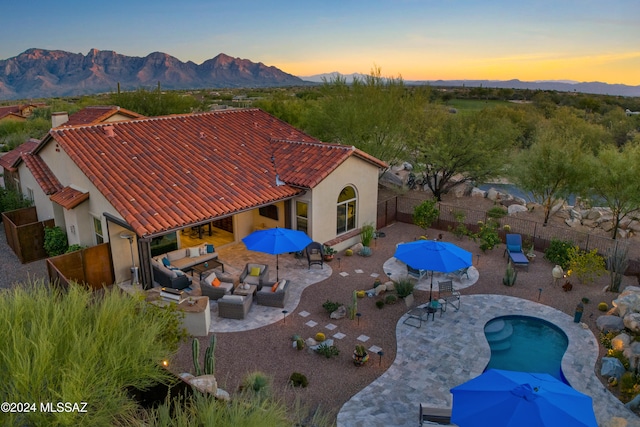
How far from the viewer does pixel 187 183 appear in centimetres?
1745

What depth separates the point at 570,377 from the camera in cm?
1140

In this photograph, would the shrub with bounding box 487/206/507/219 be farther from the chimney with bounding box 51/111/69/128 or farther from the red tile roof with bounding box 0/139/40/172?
the red tile roof with bounding box 0/139/40/172

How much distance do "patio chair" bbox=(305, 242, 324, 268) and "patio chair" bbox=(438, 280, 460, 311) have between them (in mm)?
5177

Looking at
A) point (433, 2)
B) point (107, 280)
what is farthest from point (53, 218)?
point (433, 2)

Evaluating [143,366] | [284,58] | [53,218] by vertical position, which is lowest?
[53,218]

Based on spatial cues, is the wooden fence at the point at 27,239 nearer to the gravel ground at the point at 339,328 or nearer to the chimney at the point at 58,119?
the gravel ground at the point at 339,328

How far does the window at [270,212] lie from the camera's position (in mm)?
20531

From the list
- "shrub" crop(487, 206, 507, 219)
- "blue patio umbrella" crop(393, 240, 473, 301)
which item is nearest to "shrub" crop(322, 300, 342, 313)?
"blue patio umbrella" crop(393, 240, 473, 301)

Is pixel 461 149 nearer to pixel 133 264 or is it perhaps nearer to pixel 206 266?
pixel 206 266

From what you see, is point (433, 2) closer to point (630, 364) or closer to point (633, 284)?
point (633, 284)

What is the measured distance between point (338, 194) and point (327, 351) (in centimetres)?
931

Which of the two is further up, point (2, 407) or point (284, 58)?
point (284, 58)

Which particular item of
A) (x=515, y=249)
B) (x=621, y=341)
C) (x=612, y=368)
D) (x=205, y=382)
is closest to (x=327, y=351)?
(x=205, y=382)

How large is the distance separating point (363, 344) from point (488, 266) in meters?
8.32
